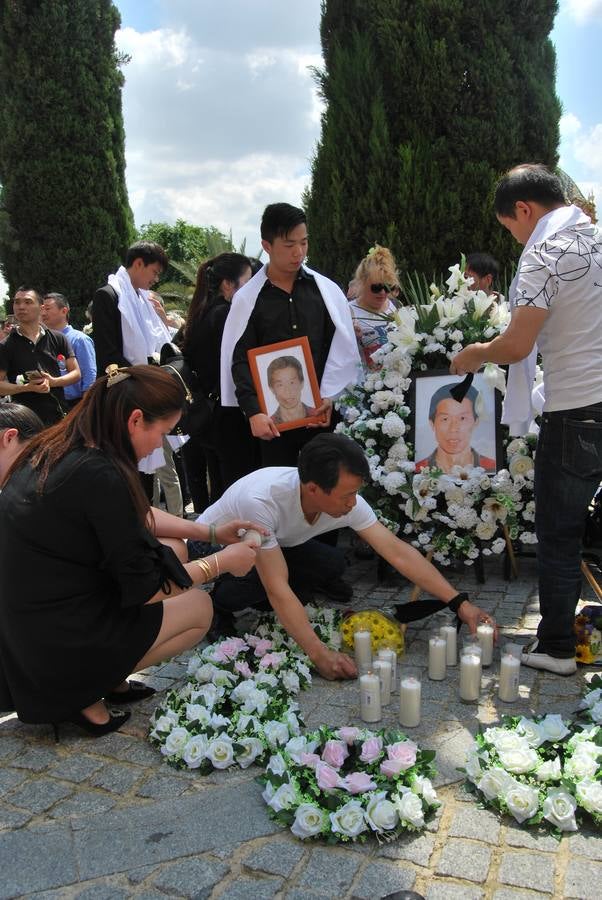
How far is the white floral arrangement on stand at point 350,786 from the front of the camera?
2273mm

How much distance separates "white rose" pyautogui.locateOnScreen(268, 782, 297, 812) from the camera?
237cm

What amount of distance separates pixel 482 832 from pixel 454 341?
2862mm

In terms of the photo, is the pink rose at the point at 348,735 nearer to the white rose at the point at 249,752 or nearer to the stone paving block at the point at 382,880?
the white rose at the point at 249,752

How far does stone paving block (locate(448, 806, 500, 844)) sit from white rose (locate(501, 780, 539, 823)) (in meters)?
0.08

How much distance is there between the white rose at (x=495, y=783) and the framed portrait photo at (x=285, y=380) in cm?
238

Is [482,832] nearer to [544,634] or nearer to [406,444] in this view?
[544,634]

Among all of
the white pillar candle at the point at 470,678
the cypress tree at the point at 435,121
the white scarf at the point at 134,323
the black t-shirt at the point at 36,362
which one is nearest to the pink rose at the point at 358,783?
the white pillar candle at the point at 470,678

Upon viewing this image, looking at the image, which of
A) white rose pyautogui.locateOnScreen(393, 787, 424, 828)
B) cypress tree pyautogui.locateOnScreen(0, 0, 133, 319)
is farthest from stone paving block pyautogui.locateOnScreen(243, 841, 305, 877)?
cypress tree pyautogui.locateOnScreen(0, 0, 133, 319)

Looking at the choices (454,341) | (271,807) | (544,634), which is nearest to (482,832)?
(271,807)

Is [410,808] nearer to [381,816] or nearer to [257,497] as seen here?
[381,816]

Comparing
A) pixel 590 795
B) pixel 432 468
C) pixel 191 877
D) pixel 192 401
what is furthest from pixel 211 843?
pixel 192 401

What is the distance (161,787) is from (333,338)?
272cm

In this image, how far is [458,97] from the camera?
26.2 feet

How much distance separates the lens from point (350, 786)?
239cm
